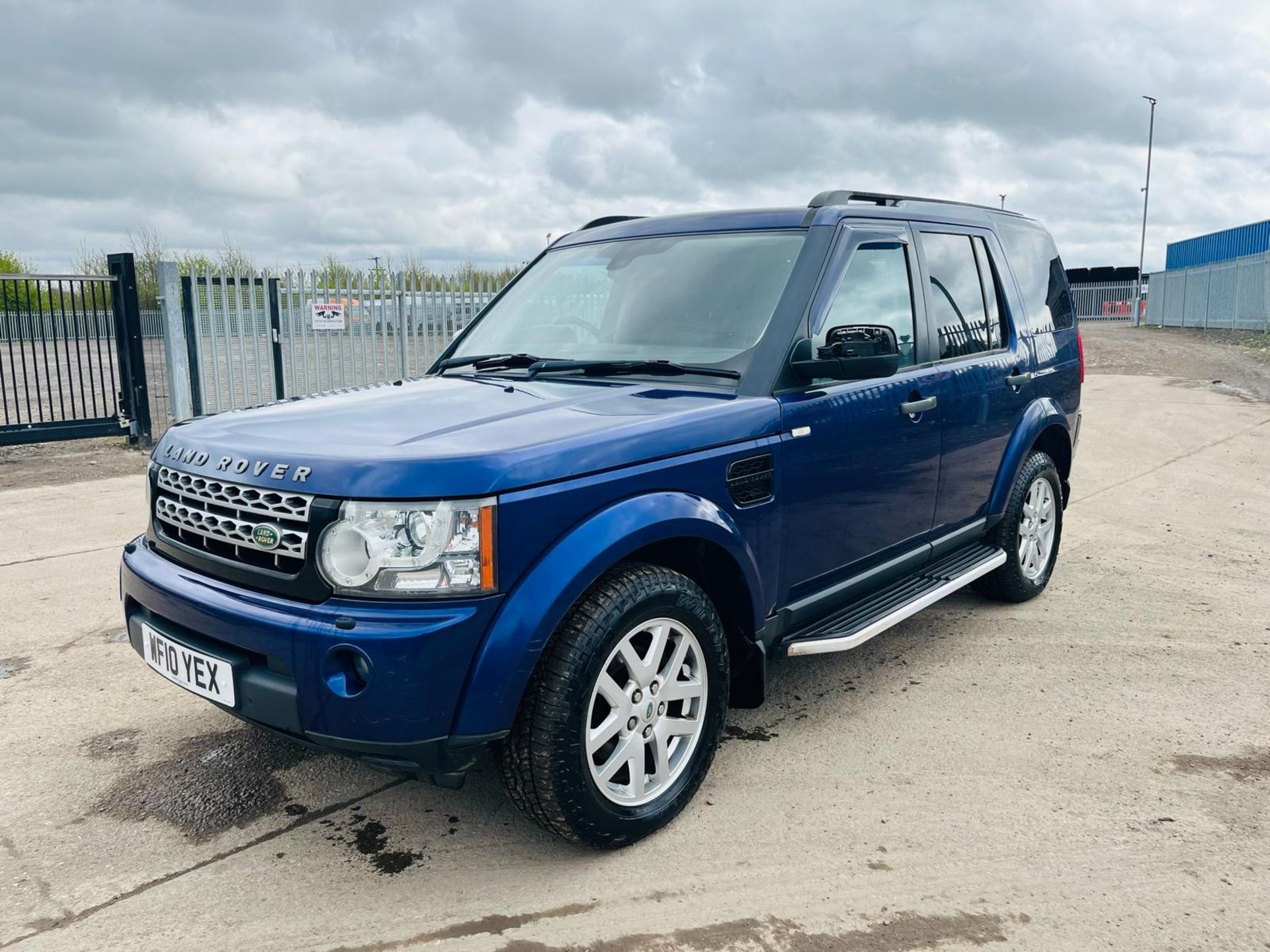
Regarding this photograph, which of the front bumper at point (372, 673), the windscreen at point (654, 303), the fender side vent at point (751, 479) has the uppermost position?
the windscreen at point (654, 303)

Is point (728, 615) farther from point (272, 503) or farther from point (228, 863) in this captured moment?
point (228, 863)

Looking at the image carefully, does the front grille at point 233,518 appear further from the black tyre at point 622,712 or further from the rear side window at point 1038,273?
the rear side window at point 1038,273

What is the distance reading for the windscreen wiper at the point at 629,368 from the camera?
3.43 meters

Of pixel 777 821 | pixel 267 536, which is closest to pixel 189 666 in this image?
pixel 267 536

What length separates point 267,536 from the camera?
261 cm

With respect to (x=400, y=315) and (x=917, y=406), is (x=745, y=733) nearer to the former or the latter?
(x=917, y=406)

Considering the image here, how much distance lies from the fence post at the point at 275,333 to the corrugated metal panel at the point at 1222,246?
3060cm

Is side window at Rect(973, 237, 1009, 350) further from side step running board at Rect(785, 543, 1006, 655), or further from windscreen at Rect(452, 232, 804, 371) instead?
windscreen at Rect(452, 232, 804, 371)

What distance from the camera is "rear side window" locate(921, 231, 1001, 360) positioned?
4359 mm

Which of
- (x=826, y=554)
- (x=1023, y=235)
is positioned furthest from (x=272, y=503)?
(x=1023, y=235)

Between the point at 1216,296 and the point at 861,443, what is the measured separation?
99.3ft

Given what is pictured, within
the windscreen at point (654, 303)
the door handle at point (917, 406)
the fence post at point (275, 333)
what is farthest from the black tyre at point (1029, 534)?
the fence post at point (275, 333)

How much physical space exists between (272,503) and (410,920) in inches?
45.6

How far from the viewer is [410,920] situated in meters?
2.61
